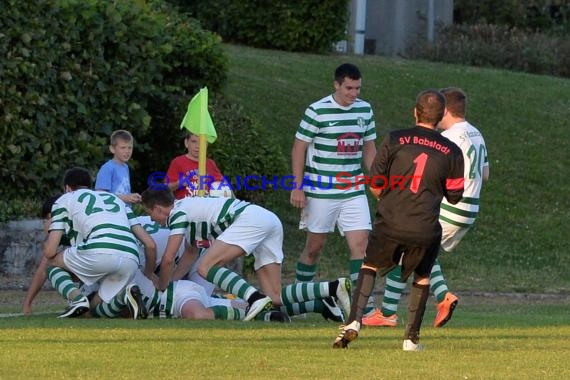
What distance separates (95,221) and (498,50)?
18.8 meters

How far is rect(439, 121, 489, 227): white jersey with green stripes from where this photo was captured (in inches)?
415

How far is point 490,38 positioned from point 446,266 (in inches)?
527

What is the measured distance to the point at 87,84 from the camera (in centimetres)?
1532

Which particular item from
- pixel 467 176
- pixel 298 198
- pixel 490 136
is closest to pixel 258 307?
pixel 298 198

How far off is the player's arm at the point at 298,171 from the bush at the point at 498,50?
1708 cm

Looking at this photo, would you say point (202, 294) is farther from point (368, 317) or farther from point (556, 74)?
point (556, 74)

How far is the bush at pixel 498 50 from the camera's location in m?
28.0

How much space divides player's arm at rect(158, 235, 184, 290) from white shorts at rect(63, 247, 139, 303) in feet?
0.75

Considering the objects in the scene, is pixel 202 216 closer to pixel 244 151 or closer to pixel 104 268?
pixel 104 268

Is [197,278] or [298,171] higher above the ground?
[298,171]

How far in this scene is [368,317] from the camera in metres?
10.4

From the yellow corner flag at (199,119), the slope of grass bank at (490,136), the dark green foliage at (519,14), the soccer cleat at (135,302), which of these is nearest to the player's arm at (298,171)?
the yellow corner flag at (199,119)

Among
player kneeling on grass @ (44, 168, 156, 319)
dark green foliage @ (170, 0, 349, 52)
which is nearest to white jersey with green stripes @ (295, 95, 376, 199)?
player kneeling on grass @ (44, 168, 156, 319)

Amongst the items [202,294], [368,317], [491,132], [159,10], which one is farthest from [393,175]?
[491,132]
